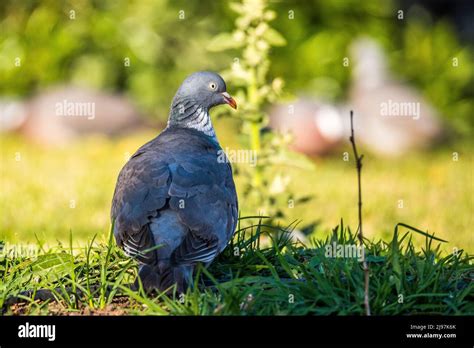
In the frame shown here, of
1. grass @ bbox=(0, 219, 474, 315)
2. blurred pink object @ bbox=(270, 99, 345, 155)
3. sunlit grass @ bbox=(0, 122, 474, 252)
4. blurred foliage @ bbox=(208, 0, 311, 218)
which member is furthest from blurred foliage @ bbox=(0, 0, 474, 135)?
grass @ bbox=(0, 219, 474, 315)

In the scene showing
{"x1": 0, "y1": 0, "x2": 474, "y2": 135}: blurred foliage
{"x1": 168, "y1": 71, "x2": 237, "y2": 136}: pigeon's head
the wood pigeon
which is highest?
{"x1": 0, "y1": 0, "x2": 474, "y2": 135}: blurred foliage

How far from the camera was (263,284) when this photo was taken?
12.0 ft

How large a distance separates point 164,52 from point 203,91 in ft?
14.0

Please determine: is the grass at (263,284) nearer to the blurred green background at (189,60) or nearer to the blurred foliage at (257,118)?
the blurred foliage at (257,118)

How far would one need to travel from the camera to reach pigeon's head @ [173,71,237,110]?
449 cm

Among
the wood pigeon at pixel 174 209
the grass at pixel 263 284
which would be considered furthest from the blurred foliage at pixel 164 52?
the grass at pixel 263 284

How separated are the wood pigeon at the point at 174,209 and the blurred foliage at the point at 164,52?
14.8ft

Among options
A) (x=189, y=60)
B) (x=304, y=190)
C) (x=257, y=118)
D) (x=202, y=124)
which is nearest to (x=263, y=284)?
(x=202, y=124)

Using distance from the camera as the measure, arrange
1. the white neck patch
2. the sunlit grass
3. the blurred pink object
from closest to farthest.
Result: the white neck patch < the sunlit grass < the blurred pink object

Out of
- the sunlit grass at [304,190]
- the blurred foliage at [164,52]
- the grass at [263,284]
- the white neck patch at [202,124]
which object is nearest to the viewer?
the grass at [263,284]

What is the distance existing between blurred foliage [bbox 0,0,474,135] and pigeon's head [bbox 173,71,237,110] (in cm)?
395

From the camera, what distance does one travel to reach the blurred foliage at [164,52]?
28.4 feet

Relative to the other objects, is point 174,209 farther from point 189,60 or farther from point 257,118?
point 189,60

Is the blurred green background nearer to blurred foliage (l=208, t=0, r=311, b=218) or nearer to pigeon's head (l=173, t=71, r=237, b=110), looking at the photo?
blurred foliage (l=208, t=0, r=311, b=218)
